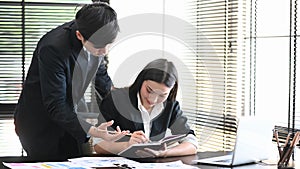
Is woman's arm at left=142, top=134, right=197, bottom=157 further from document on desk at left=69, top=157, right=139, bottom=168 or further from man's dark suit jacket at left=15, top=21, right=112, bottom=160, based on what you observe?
man's dark suit jacket at left=15, top=21, right=112, bottom=160

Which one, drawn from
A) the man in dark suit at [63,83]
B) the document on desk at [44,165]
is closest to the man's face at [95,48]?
the man in dark suit at [63,83]

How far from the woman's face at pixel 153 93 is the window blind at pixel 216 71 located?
1244mm

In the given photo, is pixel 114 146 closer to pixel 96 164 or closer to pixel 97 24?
pixel 96 164

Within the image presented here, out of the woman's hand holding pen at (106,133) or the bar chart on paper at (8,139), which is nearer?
the woman's hand holding pen at (106,133)

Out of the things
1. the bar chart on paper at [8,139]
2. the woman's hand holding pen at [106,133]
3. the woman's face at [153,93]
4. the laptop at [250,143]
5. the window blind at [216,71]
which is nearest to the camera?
the laptop at [250,143]

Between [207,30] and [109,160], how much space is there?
2032 millimetres

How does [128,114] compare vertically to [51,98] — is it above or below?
below

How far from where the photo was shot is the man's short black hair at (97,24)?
2.48 metres

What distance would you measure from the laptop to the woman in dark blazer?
0.96 feet

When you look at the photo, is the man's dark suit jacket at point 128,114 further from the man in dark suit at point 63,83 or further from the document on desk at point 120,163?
the document on desk at point 120,163

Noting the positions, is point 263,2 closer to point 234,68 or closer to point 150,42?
point 234,68

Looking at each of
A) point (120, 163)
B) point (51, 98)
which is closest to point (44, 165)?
point (120, 163)

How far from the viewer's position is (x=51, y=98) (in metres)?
2.55

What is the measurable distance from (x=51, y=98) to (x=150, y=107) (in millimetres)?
529
